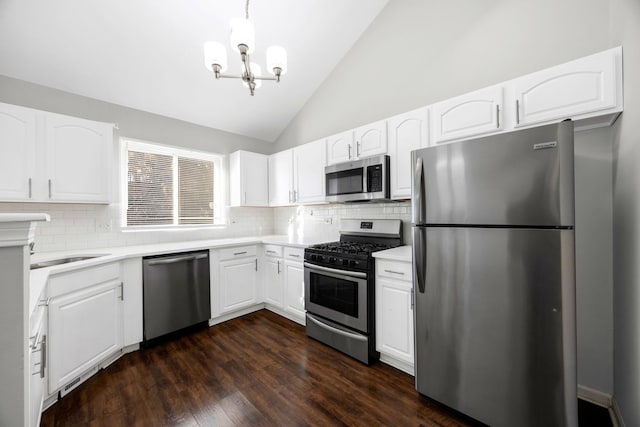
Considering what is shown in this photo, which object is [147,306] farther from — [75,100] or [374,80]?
[374,80]

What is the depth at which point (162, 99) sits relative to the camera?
3088 millimetres

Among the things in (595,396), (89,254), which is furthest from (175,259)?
(595,396)

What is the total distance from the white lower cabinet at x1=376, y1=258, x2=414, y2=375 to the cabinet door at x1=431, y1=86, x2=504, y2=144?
3.59 ft

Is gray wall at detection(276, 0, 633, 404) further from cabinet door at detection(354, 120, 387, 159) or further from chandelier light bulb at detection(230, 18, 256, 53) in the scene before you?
chandelier light bulb at detection(230, 18, 256, 53)

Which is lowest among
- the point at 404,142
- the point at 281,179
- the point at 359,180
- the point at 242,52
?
the point at 359,180

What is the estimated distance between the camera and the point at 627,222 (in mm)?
1472

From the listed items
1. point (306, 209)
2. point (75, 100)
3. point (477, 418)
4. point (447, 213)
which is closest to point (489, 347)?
point (477, 418)

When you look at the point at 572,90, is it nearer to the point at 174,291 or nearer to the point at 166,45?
the point at 166,45

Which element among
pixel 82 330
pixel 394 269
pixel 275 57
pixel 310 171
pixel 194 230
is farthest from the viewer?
pixel 194 230

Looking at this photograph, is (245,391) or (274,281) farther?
(274,281)

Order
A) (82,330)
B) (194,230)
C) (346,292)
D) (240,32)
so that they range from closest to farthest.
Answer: (240,32) → (82,330) → (346,292) → (194,230)

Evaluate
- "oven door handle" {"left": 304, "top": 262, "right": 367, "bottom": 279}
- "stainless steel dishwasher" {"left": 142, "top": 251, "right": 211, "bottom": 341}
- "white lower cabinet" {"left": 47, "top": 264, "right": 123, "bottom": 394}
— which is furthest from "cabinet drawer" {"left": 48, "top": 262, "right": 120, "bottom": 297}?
"oven door handle" {"left": 304, "top": 262, "right": 367, "bottom": 279}

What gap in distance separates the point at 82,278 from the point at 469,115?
315cm

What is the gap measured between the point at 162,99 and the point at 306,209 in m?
2.20
